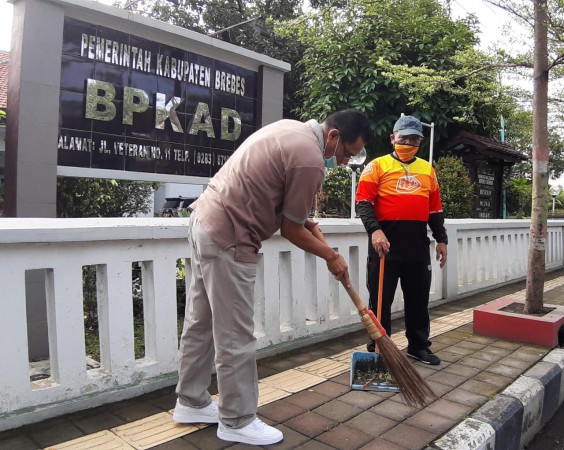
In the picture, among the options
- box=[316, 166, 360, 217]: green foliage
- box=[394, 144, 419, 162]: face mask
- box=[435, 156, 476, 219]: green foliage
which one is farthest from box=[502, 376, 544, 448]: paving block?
box=[316, 166, 360, 217]: green foliage

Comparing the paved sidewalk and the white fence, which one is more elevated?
the white fence

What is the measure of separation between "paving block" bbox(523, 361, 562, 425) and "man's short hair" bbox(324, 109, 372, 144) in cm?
207

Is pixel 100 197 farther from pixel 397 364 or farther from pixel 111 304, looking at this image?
pixel 397 364

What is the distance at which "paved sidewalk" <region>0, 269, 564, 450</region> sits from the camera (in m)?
2.21

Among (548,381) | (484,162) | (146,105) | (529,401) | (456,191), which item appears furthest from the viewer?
(484,162)

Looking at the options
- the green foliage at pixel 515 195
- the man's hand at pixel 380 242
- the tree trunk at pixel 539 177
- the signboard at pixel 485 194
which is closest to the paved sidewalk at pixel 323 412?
the tree trunk at pixel 539 177

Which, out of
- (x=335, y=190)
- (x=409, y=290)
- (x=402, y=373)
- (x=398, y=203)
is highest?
(x=335, y=190)

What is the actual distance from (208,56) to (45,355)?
3671 mm

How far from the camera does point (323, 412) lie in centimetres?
256

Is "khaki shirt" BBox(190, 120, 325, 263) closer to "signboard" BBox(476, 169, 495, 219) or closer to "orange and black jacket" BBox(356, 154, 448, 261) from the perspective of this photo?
"orange and black jacket" BBox(356, 154, 448, 261)

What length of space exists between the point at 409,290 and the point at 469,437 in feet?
4.13

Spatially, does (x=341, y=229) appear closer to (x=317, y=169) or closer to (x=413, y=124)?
(x=413, y=124)

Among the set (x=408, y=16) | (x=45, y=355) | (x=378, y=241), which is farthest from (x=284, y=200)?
(x=408, y=16)

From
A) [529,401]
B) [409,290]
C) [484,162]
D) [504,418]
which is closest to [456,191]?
[484,162]
